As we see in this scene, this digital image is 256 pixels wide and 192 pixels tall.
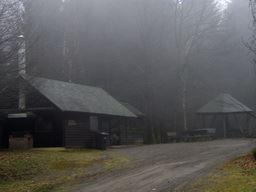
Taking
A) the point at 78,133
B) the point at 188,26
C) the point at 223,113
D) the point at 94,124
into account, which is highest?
the point at 188,26

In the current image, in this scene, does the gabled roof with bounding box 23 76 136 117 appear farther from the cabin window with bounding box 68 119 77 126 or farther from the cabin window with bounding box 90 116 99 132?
the cabin window with bounding box 68 119 77 126

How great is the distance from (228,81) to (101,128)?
2962cm

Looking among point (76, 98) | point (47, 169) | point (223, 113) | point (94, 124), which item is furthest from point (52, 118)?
point (223, 113)

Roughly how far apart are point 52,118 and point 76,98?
10.7 feet

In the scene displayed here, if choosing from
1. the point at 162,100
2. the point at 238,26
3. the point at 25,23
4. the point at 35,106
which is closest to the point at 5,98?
the point at 25,23

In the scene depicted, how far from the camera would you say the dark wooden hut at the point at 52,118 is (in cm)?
3334

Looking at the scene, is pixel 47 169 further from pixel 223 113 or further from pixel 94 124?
pixel 223 113

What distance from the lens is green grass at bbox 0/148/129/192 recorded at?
61.7ft

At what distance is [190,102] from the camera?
198 feet

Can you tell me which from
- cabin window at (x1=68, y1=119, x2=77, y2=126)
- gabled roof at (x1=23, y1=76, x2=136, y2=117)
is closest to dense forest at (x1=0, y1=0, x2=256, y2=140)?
gabled roof at (x1=23, y1=76, x2=136, y2=117)

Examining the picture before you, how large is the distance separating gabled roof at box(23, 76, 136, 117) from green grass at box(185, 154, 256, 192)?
13.7m

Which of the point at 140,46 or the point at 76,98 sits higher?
the point at 140,46

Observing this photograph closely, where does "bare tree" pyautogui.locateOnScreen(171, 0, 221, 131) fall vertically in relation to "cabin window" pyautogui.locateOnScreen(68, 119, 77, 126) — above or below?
above

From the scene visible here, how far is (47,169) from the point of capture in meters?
23.0
